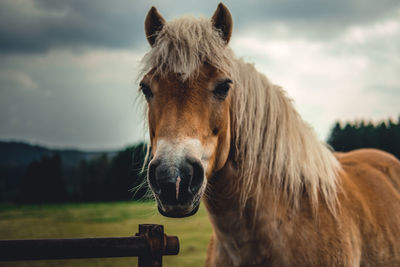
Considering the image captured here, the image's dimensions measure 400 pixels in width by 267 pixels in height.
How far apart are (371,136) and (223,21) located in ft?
19.5

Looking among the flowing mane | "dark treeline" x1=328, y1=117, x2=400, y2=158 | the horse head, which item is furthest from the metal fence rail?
"dark treeline" x1=328, y1=117, x2=400, y2=158

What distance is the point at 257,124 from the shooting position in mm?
2305

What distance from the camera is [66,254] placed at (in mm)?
1741

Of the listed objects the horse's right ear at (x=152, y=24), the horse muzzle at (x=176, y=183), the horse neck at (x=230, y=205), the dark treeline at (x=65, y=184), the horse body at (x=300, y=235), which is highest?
the horse's right ear at (x=152, y=24)

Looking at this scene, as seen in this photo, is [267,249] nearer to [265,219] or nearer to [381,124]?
[265,219]

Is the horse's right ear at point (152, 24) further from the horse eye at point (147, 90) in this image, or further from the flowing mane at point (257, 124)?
the horse eye at point (147, 90)

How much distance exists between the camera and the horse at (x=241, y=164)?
69.9 inches

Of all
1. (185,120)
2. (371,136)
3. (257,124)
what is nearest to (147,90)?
(185,120)

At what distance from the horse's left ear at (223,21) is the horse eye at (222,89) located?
1.26 feet

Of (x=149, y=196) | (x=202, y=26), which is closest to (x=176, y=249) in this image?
(x=149, y=196)

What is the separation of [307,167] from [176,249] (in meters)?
1.19

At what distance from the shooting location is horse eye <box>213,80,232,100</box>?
77.9 inches

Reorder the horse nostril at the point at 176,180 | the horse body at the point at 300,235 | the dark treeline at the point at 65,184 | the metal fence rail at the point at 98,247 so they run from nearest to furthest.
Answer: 1. the horse nostril at the point at 176,180
2. the metal fence rail at the point at 98,247
3. the horse body at the point at 300,235
4. the dark treeline at the point at 65,184

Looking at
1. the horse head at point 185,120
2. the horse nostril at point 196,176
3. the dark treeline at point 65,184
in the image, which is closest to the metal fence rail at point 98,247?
the horse head at point 185,120
